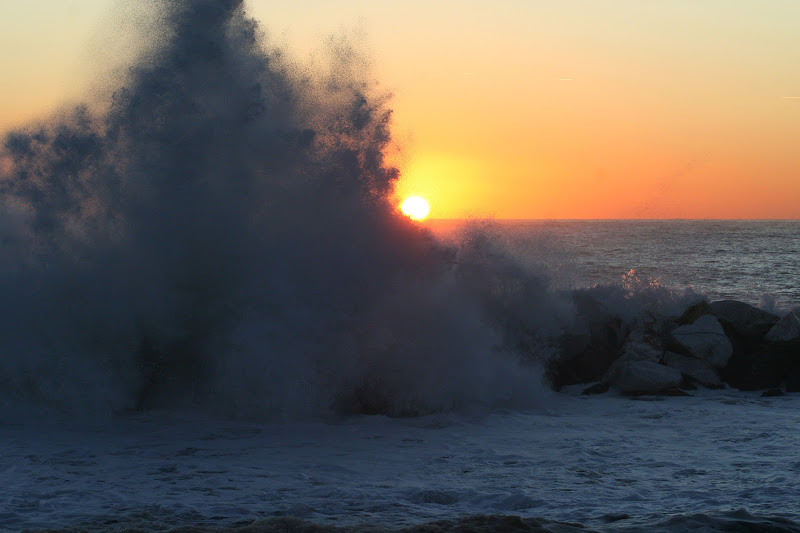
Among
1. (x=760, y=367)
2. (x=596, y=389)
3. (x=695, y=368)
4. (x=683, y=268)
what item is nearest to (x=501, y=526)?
(x=596, y=389)

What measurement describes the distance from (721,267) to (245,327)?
3694 cm

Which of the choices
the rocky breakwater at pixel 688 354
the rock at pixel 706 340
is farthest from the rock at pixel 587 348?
the rock at pixel 706 340

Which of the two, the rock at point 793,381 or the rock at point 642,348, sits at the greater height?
the rock at point 642,348

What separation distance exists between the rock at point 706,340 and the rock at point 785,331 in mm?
653

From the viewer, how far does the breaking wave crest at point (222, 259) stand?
29.0 ft

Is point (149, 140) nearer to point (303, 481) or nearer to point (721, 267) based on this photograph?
point (303, 481)

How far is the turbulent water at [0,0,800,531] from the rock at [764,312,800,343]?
1.62m

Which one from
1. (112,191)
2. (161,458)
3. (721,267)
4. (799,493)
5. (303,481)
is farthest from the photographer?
(721,267)

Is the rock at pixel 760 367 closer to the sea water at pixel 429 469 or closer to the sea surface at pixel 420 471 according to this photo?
the sea water at pixel 429 469

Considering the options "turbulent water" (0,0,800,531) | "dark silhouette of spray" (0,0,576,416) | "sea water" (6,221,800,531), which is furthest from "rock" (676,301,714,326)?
"dark silhouette of spray" (0,0,576,416)

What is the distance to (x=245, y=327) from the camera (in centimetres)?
904

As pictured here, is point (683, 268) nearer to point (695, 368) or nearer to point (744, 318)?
point (744, 318)

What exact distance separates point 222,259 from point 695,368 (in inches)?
265

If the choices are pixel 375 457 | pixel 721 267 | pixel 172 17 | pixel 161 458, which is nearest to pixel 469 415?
pixel 375 457
